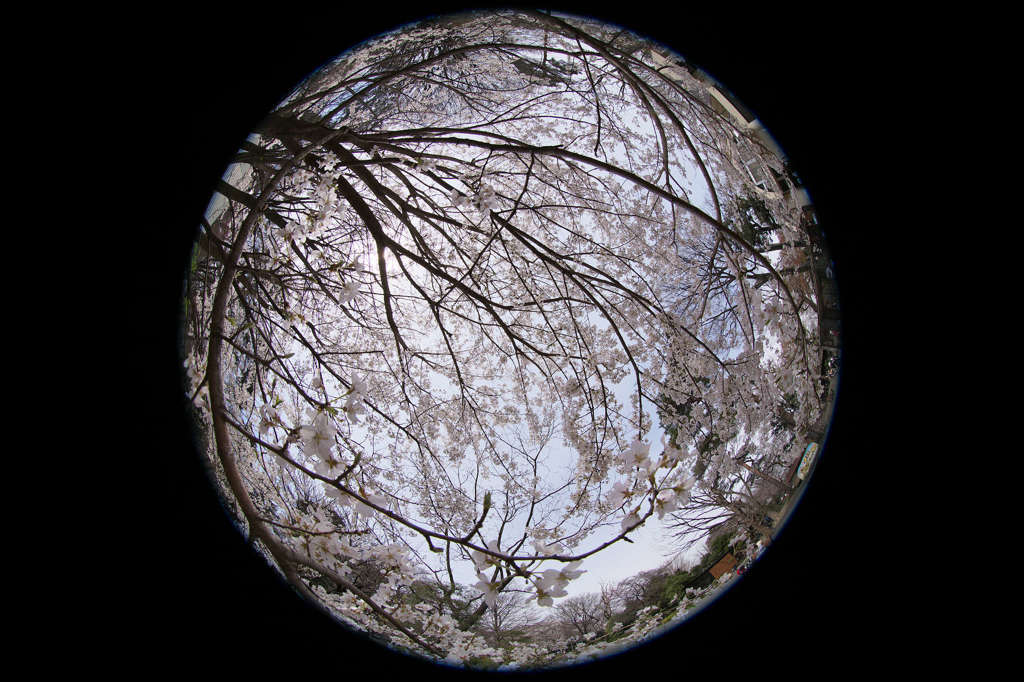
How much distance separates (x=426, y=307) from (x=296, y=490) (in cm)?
84

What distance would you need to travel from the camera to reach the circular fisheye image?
176cm

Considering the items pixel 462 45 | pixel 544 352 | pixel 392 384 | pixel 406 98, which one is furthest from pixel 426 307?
pixel 462 45

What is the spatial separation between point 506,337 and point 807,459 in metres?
1.17

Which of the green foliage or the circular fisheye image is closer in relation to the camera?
the circular fisheye image

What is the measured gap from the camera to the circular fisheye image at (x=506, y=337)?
1762 mm

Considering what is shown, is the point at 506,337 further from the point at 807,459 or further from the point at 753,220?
the point at 807,459

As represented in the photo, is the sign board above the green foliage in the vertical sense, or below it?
below

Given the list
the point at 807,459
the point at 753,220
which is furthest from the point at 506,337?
the point at 807,459

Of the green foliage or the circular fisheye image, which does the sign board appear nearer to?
the circular fisheye image

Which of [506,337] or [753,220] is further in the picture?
[506,337]

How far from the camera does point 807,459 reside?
187cm

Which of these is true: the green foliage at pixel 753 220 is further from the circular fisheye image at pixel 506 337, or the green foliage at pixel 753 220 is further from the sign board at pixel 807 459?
→ the sign board at pixel 807 459

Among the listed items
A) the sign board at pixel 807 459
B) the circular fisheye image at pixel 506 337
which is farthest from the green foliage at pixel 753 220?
the sign board at pixel 807 459

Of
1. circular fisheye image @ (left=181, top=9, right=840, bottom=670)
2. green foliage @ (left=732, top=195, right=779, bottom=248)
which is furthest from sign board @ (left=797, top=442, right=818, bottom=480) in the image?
green foliage @ (left=732, top=195, right=779, bottom=248)
